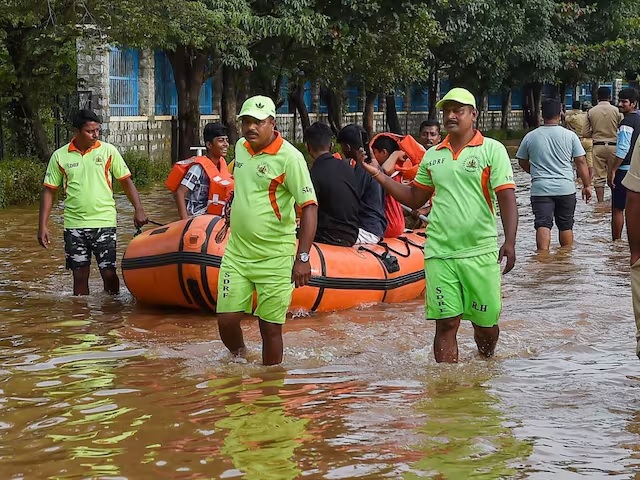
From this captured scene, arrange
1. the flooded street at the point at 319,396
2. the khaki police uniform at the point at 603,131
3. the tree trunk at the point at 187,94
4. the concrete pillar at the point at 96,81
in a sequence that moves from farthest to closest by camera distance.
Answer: the concrete pillar at the point at 96,81 < the tree trunk at the point at 187,94 < the khaki police uniform at the point at 603,131 < the flooded street at the point at 319,396

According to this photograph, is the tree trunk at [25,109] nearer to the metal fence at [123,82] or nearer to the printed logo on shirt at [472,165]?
the metal fence at [123,82]

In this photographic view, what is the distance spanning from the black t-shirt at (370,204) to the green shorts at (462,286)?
11.1 ft

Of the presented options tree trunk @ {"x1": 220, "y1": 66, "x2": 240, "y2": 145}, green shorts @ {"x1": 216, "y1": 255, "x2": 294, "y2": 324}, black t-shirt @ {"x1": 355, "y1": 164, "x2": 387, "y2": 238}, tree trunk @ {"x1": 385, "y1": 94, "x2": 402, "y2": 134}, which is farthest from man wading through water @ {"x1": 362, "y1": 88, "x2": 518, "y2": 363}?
tree trunk @ {"x1": 385, "y1": 94, "x2": 402, "y2": 134}

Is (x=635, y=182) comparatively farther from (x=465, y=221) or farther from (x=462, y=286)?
(x=462, y=286)

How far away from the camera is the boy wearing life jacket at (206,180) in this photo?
10.1 m

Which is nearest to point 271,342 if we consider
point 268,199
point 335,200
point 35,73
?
point 268,199

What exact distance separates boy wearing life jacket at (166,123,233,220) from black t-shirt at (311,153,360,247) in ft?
2.72

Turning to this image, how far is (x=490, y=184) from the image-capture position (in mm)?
6938

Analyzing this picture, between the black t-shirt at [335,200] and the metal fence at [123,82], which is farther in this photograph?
the metal fence at [123,82]

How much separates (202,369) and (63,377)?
85 cm

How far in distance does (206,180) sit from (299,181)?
3357 mm

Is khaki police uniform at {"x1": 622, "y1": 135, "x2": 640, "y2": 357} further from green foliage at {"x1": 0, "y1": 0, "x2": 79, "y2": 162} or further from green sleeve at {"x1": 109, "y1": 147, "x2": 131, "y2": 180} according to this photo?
green foliage at {"x1": 0, "y1": 0, "x2": 79, "y2": 162}

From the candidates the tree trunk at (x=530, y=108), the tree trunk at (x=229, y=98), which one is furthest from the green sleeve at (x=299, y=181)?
the tree trunk at (x=530, y=108)

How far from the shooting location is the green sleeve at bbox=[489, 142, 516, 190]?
6.87 meters
